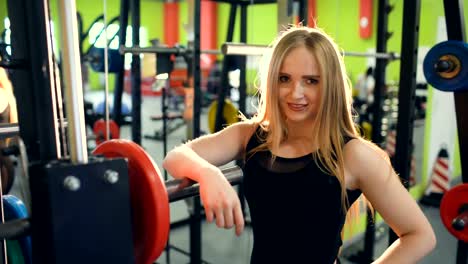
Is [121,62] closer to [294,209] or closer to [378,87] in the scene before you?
[378,87]

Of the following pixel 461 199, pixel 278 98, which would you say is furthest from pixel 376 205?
pixel 461 199

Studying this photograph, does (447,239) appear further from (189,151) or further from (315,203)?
(189,151)

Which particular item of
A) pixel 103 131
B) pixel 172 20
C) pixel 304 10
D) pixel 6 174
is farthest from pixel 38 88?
pixel 172 20

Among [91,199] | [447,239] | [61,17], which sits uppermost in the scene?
[61,17]

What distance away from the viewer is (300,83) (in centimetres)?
103

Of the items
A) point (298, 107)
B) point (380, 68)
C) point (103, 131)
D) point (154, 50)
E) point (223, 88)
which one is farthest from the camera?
point (223, 88)

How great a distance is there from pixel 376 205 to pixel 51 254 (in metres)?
0.74

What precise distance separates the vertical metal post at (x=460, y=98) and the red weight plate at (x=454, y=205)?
95 mm

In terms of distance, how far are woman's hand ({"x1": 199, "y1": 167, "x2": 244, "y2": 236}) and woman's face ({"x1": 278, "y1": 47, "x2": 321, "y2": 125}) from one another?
0.37 m

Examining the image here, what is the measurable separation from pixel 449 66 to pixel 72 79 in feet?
4.43

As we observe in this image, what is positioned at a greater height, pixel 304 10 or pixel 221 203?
pixel 304 10

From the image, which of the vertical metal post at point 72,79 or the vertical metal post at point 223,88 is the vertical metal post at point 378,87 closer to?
the vertical metal post at point 223,88

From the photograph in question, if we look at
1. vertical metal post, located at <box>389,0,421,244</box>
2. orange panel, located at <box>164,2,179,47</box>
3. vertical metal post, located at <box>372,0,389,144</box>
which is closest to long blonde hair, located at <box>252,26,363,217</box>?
vertical metal post, located at <box>389,0,421,244</box>

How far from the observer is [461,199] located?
59.6 inches
